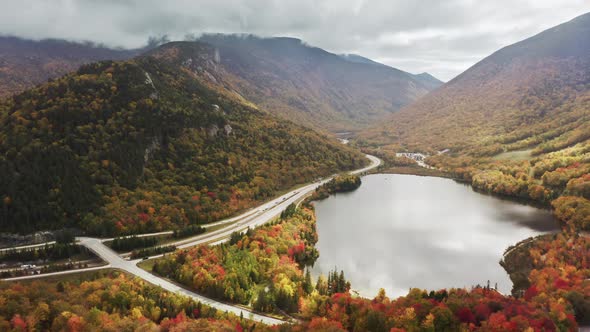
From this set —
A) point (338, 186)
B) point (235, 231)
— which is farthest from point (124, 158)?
point (338, 186)

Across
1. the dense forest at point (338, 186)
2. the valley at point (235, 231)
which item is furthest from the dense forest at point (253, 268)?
the dense forest at point (338, 186)

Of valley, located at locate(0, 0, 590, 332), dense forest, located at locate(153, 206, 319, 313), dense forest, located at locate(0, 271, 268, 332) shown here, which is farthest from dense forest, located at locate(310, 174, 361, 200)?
dense forest, located at locate(0, 271, 268, 332)

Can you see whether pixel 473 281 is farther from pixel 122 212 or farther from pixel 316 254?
pixel 122 212

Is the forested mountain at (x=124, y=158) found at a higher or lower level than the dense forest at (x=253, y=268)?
higher

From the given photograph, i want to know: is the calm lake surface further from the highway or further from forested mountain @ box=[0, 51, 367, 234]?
forested mountain @ box=[0, 51, 367, 234]

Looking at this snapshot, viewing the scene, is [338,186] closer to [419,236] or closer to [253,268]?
[419,236]

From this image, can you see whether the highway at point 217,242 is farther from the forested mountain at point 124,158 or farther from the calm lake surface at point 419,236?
the calm lake surface at point 419,236
